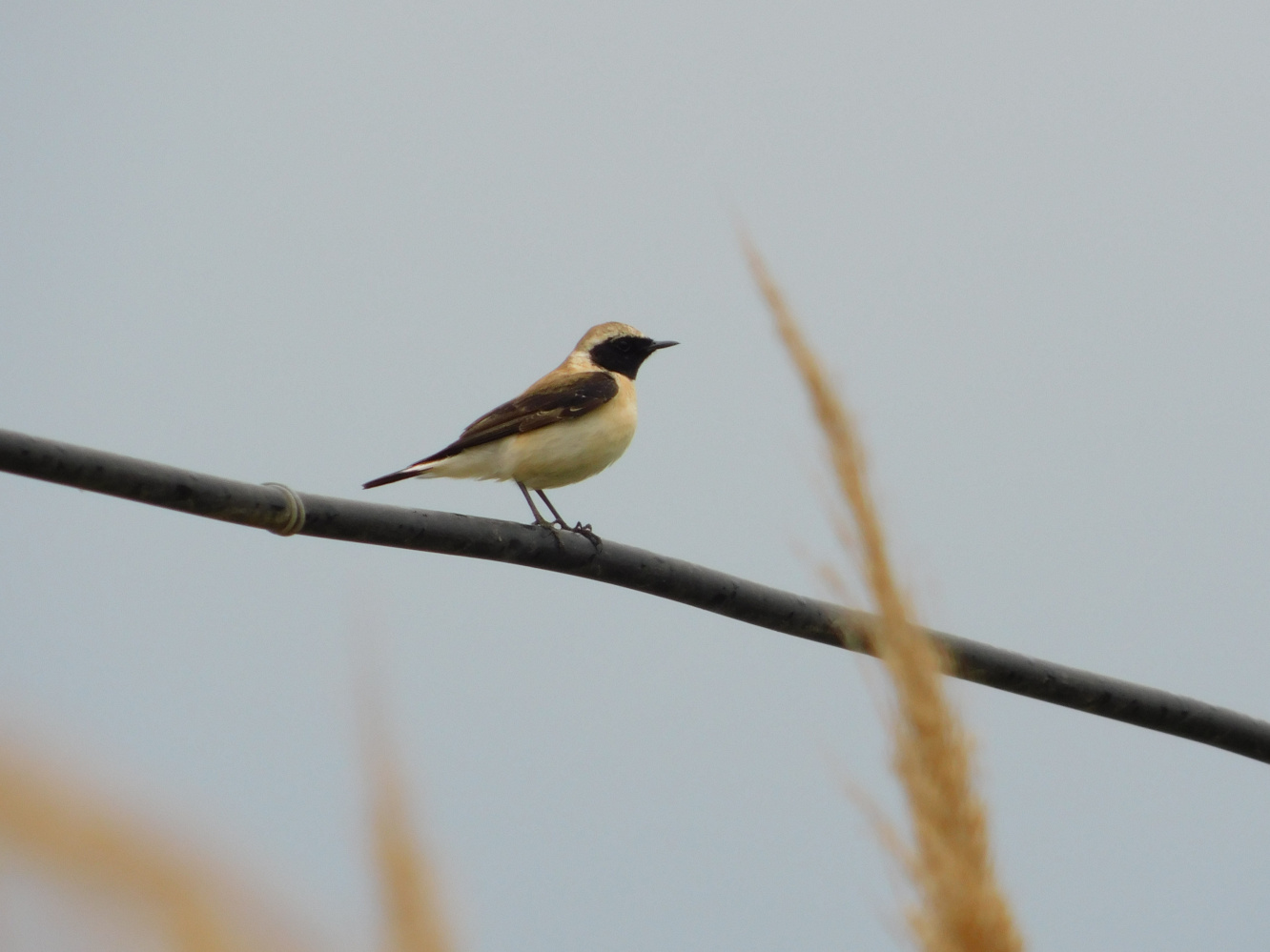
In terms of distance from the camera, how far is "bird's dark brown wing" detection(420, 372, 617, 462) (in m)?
7.68

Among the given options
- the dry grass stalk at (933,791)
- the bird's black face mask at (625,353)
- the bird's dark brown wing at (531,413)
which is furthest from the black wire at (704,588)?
the bird's black face mask at (625,353)

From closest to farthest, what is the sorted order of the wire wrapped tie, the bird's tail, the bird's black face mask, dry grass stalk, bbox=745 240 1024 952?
dry grass stalk, bbox=745 240 1024 952
the wire wrapped tie
the bird's tail
the bird's black face mask

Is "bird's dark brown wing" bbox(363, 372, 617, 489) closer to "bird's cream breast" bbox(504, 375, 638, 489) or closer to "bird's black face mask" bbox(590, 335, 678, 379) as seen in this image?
"bird's cream breast" bbox(504, 375, 638, 489)

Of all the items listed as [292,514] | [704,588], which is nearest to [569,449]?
[704,588]

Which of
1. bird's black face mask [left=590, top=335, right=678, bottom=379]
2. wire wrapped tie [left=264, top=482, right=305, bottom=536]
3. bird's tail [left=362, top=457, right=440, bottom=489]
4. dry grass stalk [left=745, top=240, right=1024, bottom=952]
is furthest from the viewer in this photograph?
bird's black face mask [left=590, top=335, right=678, bottom=379]

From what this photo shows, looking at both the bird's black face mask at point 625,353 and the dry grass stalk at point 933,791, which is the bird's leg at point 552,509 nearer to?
the bird's black face mask at point 625,353

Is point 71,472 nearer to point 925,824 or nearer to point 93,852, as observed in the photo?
point 925,824

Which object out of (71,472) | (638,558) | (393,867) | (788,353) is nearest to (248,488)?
(71,472)

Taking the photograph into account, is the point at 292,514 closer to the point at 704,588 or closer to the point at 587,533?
the point at 704,588

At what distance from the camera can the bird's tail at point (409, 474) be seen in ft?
23.6

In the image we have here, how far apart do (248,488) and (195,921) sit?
276cm

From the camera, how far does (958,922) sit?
1.09 m

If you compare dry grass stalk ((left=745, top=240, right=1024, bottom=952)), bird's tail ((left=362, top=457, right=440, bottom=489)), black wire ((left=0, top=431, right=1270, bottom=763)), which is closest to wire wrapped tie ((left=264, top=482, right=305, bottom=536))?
black wire ((left=0, top=431, right=1270, bottom=763))

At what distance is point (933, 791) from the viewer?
1118mm
